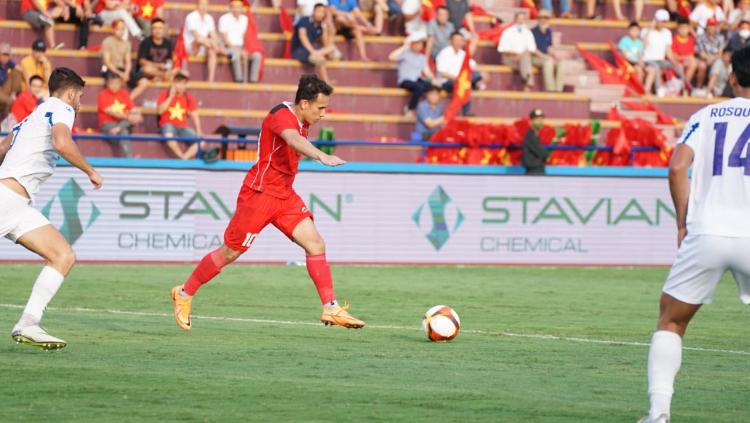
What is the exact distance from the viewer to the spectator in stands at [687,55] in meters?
27.9

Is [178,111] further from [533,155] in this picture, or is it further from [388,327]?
[388,327]

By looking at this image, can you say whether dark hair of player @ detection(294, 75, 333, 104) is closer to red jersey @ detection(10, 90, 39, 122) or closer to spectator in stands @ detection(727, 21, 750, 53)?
red jersey @ detection(10, 90, 39, 122)

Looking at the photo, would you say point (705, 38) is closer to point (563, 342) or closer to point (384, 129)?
point (384, 129)

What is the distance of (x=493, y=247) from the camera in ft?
72.4

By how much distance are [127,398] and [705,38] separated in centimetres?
2190

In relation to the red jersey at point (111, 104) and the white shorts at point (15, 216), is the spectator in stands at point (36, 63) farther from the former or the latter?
the white shorts at point (15, 216)

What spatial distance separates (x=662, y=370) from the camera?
732 centimetres

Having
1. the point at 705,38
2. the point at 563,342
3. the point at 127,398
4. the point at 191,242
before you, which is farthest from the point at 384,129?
the point at 127,398

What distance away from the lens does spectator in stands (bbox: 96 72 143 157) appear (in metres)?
22.2

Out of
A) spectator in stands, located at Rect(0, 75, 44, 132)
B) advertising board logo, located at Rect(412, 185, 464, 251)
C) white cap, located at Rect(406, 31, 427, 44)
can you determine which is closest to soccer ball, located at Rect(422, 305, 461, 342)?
advertising board logo, located at Rect(412, 185, 464, 251)

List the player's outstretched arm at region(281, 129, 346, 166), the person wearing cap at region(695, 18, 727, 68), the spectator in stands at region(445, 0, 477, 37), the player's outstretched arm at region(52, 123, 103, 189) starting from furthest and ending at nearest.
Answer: the person wearing cap at region(695, 18, 727, 68) → the spectator in stands at region(445, 0, 477, 37) → the player's outstretched arm at region(281, 129, 346, 166) → the player's outstretched arm at region(52, 123, 103, 189)

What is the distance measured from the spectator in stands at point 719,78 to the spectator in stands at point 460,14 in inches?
191

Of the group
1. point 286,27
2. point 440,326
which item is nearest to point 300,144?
point 440,326

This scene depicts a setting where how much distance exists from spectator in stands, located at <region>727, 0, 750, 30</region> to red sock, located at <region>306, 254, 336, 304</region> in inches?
723
